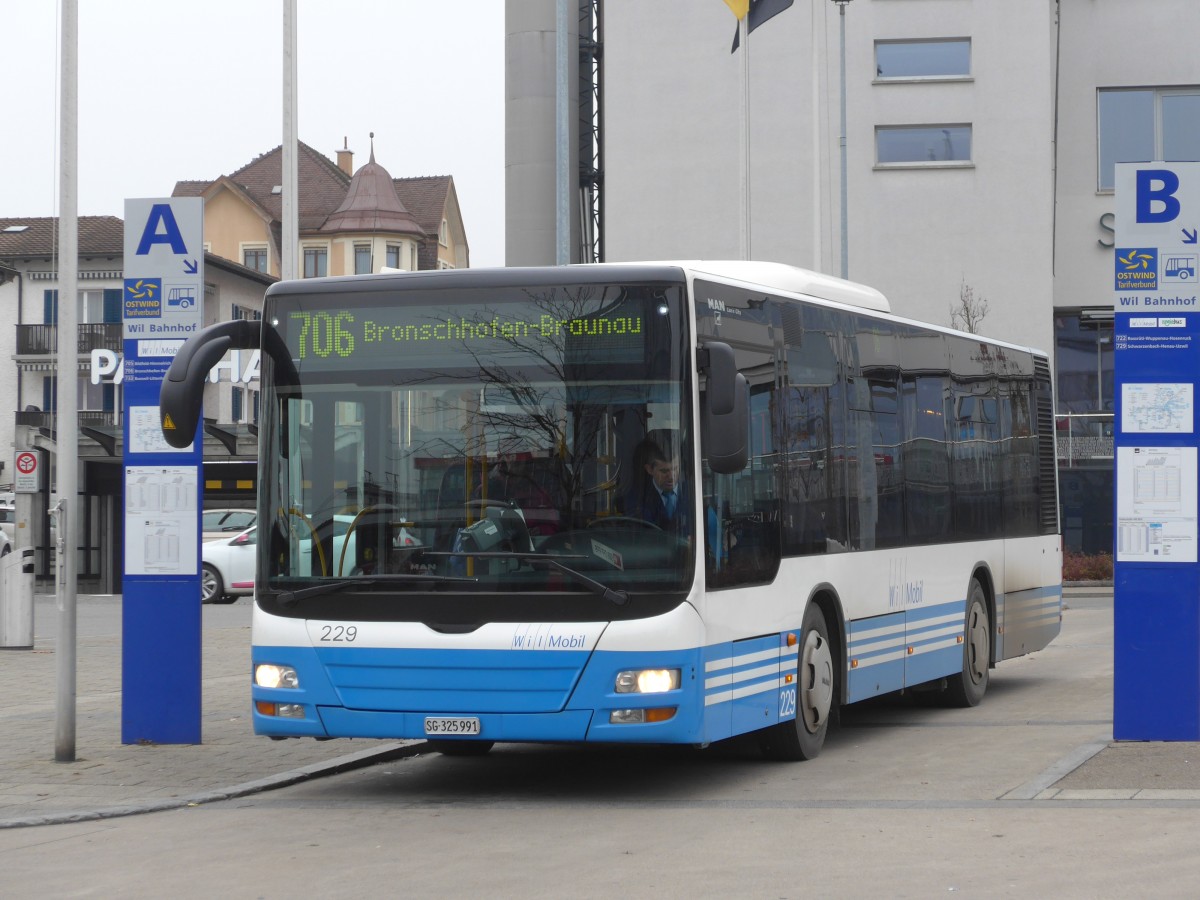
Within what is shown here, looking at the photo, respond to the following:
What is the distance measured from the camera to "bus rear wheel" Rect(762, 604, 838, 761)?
11.6m

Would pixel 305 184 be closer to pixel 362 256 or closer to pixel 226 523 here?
pixel 362 256

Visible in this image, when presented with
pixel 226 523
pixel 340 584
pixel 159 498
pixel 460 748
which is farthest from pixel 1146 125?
pixel 340 584

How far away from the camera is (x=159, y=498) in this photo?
1255cm

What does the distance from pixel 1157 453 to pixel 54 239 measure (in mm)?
58904

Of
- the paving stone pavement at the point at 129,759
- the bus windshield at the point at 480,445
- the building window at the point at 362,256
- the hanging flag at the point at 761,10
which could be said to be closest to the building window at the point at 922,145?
the hanging flag at the point at 761,10

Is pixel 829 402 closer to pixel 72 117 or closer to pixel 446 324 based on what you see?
pixel 446 324

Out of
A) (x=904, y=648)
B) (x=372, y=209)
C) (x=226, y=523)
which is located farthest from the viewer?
(x=372, y=209)

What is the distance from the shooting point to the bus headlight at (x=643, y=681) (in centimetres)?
980

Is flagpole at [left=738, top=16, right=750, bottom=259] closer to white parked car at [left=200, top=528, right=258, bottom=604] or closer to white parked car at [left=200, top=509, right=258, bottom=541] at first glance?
white parked car at [left=200, top=528, right=258, bottom=604]

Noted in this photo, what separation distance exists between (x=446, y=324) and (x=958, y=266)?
3620 centimetres

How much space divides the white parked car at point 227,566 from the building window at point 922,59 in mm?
20080

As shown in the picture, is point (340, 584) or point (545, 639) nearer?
point (545, 639)

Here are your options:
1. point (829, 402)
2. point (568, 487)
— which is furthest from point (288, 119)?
point (568, 487)

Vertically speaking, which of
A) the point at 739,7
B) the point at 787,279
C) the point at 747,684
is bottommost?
the point at 747,684
